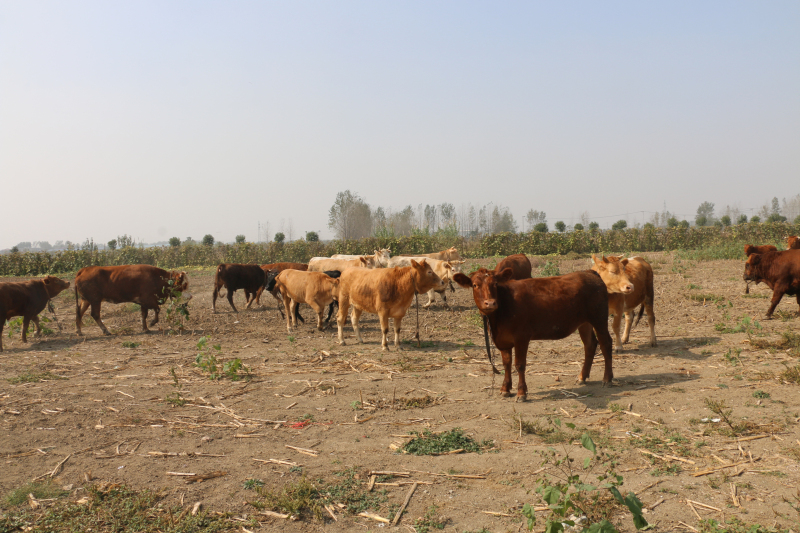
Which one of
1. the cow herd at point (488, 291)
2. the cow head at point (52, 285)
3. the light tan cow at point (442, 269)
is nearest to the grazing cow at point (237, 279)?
the cow herd at point (488, 291)

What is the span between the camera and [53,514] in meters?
4.19

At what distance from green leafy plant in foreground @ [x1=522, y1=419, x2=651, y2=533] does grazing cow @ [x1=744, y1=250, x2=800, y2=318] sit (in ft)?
29.0

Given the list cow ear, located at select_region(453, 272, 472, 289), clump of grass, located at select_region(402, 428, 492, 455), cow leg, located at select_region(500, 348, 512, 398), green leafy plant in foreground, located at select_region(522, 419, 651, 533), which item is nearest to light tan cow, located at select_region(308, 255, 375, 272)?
cow ear, located at select_region(453, 272, 472, 289)

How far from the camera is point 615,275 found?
331 inches

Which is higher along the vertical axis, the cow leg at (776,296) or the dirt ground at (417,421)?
the cow leg at (776,296)

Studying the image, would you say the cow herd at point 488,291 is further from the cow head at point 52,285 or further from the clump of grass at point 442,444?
the clump of grass at point 442,444

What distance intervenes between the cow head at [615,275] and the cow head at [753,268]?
5.25m

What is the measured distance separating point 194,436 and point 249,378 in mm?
2606

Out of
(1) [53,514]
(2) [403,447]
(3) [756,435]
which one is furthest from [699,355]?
(1) [53,514]

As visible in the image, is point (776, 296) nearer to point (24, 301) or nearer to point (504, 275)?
point (504, 275)

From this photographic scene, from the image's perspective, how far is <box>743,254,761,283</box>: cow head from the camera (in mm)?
11875

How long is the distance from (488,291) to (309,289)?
23.3 feet

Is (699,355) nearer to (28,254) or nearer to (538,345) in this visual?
(538,345)

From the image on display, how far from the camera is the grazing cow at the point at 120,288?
13.5 metres
